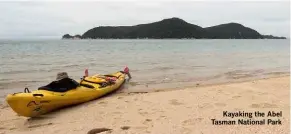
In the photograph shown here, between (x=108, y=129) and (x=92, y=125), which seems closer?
(x=108, y=129)

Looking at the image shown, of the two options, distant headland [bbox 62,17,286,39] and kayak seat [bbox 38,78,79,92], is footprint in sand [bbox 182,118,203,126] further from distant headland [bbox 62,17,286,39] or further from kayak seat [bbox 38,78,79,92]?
distant headland [bbox 62,17,286,39]

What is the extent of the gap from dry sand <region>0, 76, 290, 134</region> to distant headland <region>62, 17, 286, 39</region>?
137m

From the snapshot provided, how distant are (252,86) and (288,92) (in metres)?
1.58

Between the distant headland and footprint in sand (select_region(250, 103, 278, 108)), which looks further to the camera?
the distant headland

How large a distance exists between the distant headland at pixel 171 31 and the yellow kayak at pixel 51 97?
13610 cm

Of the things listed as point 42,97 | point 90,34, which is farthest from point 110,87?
point 90,34

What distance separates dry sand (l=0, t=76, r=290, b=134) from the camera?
616 centimetres

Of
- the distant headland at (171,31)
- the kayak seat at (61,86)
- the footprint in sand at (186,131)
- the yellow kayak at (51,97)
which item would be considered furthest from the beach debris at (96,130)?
the distant headland at (171,31)

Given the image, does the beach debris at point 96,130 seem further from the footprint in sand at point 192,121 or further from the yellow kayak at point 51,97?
the yellow kayak at point 51,97

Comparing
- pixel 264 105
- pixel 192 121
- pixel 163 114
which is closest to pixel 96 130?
pixel 163 114

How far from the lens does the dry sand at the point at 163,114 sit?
6.16 metres

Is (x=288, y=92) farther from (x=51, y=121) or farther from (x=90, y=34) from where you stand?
(x=90, y=34)

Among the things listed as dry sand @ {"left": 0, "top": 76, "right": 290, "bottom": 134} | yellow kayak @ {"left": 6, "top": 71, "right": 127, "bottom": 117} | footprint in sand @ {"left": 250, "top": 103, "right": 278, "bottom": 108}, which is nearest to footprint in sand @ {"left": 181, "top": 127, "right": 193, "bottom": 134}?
dry sand @ {"left": 0, "top": 76, "right": 290, "bottom": 134}

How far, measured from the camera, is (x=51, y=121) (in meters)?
7.76
